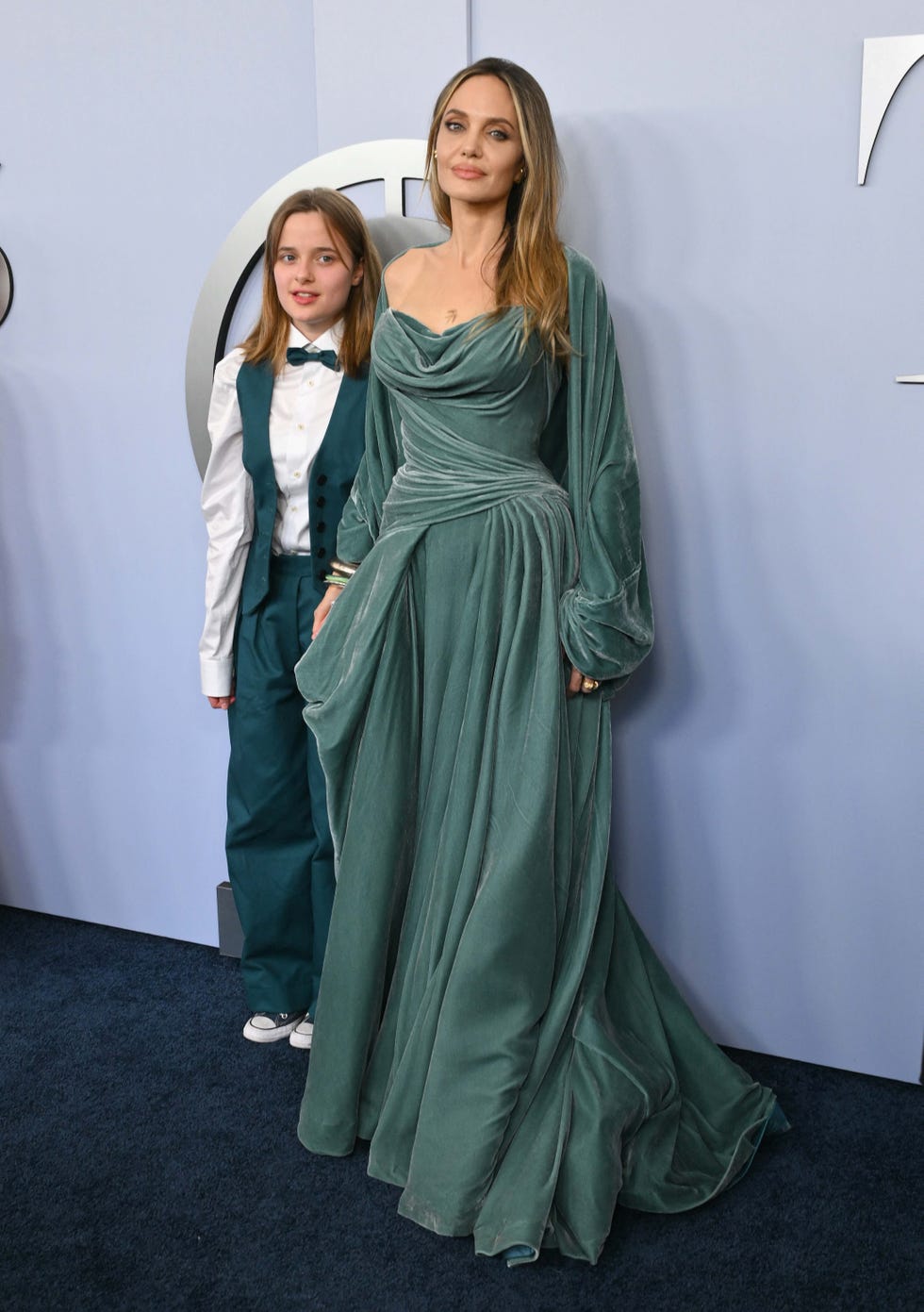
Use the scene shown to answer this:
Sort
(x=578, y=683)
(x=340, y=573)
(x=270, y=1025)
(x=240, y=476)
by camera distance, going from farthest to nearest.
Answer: (x=270, y=1025) → (x=240, y=476) → (x=340, y=573) → (x=578, y=683)

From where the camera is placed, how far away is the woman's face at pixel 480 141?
5.53ft

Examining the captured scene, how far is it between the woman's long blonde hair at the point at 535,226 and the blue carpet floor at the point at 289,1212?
1.30 meters

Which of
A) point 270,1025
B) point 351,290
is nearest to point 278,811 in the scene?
point 270,1025

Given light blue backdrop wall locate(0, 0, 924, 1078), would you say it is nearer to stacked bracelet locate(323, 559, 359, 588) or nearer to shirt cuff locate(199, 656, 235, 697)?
shirt cuff locate(199, 656, 235, 697)

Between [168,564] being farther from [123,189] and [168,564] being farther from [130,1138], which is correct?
[130,1138]

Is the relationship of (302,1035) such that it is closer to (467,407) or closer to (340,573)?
(340,573)

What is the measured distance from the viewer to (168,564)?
8.13 ft

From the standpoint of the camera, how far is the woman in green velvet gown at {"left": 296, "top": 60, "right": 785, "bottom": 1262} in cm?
171

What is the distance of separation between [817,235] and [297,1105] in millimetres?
1657

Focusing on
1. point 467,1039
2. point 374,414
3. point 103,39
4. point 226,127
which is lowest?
point 467,1039

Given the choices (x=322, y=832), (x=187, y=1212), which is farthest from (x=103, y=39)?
(x=187, y=1212)

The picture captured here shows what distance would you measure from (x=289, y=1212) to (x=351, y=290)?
4.85 ft

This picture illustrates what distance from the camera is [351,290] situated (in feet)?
6.74

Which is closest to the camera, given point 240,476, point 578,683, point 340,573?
point 578,683
